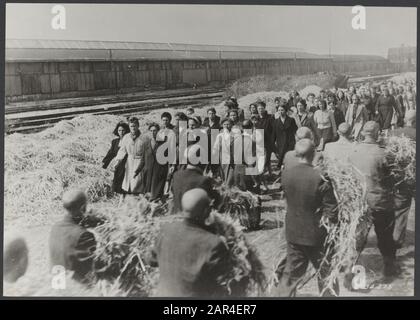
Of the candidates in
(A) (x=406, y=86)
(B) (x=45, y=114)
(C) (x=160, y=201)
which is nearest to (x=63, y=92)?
(B) (x=45, y=114)

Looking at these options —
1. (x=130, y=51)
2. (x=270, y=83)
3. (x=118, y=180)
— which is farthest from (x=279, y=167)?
(x=130, y=51)

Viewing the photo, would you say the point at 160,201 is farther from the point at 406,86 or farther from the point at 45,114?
the point at 406,86

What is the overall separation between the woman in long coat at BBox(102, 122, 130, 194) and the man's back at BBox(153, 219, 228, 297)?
0.68 metres

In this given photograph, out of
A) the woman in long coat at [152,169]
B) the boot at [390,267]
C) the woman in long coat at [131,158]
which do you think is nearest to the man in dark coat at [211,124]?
the woman in long coat at [152,169]

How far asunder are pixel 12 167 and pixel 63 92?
94cm

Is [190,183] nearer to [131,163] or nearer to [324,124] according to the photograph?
[131,163]

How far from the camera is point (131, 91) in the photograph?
4.80 m

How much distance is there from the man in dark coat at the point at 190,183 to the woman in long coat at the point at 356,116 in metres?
1.66

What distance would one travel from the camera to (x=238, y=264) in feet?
14.1

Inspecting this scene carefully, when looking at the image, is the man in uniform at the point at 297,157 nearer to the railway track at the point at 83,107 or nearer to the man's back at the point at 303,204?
the man's back at the point at 303,204

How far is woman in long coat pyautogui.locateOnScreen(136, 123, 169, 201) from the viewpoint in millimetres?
4645

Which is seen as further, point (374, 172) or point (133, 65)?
point (133, 65)

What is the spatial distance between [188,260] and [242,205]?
33.3 inches

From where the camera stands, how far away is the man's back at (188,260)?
414cm
